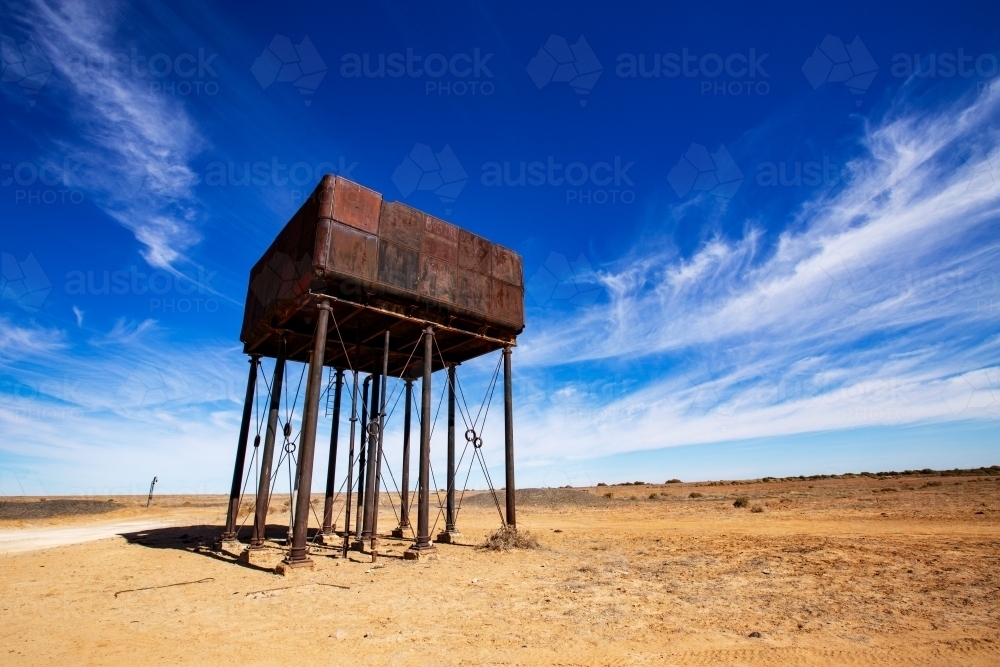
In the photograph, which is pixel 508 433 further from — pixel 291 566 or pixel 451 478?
pixel 291 566

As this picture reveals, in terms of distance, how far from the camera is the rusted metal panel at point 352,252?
465 inches

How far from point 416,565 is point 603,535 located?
8292 millimetres

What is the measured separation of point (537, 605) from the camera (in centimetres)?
716

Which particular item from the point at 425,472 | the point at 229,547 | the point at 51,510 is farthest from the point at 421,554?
the point at 51,510

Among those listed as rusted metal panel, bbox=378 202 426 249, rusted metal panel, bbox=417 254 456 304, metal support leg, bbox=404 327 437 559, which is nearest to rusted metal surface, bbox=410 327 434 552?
metal support leg, bbox=404 327 437 559

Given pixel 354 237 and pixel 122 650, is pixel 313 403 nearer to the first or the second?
pixel 354 237

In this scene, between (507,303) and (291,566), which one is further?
(507,303)

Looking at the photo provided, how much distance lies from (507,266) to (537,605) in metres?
10.6

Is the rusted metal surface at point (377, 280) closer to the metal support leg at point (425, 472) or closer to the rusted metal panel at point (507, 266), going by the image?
the rusted metal panel at point (507, 266)

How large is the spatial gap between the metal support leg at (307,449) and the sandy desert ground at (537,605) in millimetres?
569

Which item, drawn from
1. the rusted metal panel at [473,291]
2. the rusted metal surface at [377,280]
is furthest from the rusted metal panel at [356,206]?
the rusted metal panel at [473,291]

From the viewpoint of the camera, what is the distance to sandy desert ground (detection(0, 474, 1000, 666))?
518 cm

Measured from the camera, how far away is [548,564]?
10766mm

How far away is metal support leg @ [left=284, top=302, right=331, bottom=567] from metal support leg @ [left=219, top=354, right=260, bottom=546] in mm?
4249
